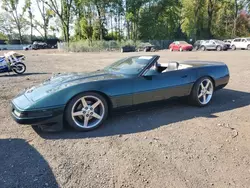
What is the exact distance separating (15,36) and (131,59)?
6998 centimetres

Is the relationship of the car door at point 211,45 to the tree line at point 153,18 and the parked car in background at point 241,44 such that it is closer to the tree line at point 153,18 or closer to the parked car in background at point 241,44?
the parked car in background at point 241,44

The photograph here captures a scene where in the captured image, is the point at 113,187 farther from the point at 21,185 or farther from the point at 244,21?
the point at 244,21

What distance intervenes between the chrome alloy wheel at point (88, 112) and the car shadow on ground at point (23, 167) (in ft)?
2.51

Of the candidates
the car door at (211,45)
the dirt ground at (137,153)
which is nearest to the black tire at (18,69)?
the dirt ground at (137,153)

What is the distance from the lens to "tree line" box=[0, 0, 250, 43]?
38188mm

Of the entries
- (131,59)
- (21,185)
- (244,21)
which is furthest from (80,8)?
(21,185)

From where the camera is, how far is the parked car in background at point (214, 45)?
2606 cm

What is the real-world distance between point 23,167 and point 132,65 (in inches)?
96.9

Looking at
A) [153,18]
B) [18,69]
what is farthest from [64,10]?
[18,69]

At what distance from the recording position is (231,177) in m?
2.17

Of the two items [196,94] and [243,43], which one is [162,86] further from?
[243,43]

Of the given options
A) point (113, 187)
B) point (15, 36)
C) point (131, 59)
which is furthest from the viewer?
point (15, 36)

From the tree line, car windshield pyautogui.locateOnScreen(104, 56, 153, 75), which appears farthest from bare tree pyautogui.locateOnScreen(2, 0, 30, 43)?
car windshield pyautogui.locateOnScreen(104, 56, 153, 75)

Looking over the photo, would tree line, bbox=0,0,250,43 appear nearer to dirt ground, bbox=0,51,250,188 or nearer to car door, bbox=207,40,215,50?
car door, bbox=207,40,215,50
